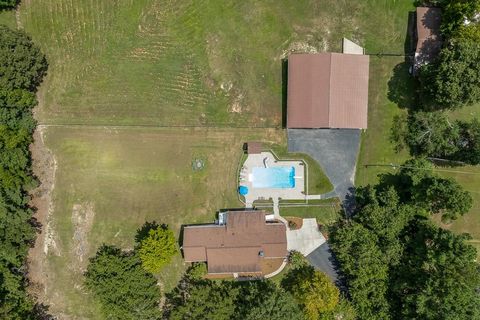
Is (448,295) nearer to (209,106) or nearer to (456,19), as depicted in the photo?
(456,19)

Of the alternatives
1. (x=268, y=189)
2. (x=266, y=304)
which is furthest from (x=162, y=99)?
(x=266, y=304)

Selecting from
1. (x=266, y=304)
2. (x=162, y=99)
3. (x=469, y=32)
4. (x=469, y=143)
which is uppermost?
(x=469, y=32)

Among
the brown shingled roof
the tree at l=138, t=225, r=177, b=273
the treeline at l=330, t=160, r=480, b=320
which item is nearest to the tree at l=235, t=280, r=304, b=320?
the treeline at l=330, t=160, r=480, b=320

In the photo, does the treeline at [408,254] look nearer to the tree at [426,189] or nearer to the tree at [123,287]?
the tree at [426,189]

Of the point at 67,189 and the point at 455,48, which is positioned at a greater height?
the point at 455,48

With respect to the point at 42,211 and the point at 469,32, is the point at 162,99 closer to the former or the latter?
the point at 42,211

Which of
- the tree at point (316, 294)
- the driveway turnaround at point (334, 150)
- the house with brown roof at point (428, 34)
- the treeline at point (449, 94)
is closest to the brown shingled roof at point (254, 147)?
the driveway turnaround at point (334, 150)

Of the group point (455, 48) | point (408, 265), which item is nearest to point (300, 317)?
point (408, 265)
